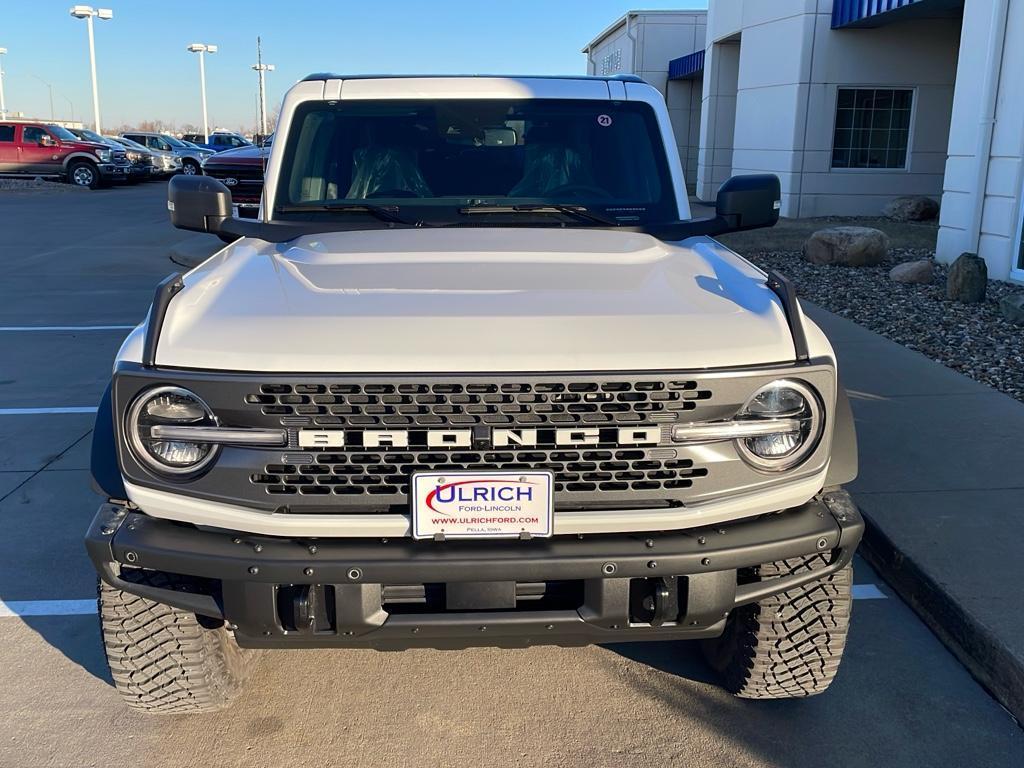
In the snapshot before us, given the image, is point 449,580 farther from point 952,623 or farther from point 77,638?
point 952,623

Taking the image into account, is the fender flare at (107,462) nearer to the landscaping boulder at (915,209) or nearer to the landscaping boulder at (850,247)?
the landscaping boulder at (850,247)

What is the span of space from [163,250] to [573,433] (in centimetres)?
1362

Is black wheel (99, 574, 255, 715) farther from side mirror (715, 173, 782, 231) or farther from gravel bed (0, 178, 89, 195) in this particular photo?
Answer: gravel bed (0, 178, 89, 195)

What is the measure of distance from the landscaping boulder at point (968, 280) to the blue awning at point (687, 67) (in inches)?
740

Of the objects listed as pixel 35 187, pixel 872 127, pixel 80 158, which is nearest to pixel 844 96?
pixel 872 127

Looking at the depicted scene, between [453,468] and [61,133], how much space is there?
103 ft

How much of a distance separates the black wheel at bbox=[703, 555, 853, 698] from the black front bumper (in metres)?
0.28

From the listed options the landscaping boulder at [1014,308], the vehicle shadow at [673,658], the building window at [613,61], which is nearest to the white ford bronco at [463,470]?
the vehicle shadow at [673,658]

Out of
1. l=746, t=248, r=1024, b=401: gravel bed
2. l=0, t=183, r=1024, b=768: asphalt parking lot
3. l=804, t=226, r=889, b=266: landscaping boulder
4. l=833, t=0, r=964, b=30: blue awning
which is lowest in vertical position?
l=0, t=183, r=1024, b=768: asphalt parking lot

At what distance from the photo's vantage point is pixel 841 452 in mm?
2586

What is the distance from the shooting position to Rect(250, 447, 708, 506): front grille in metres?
2.35

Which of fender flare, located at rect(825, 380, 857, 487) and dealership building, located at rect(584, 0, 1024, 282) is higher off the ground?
dealership building, located at rect(584, 0, 1024, 282)

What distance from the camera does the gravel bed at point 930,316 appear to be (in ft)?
22.7

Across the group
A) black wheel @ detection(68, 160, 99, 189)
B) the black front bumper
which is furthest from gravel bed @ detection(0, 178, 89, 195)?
the black front bumper
